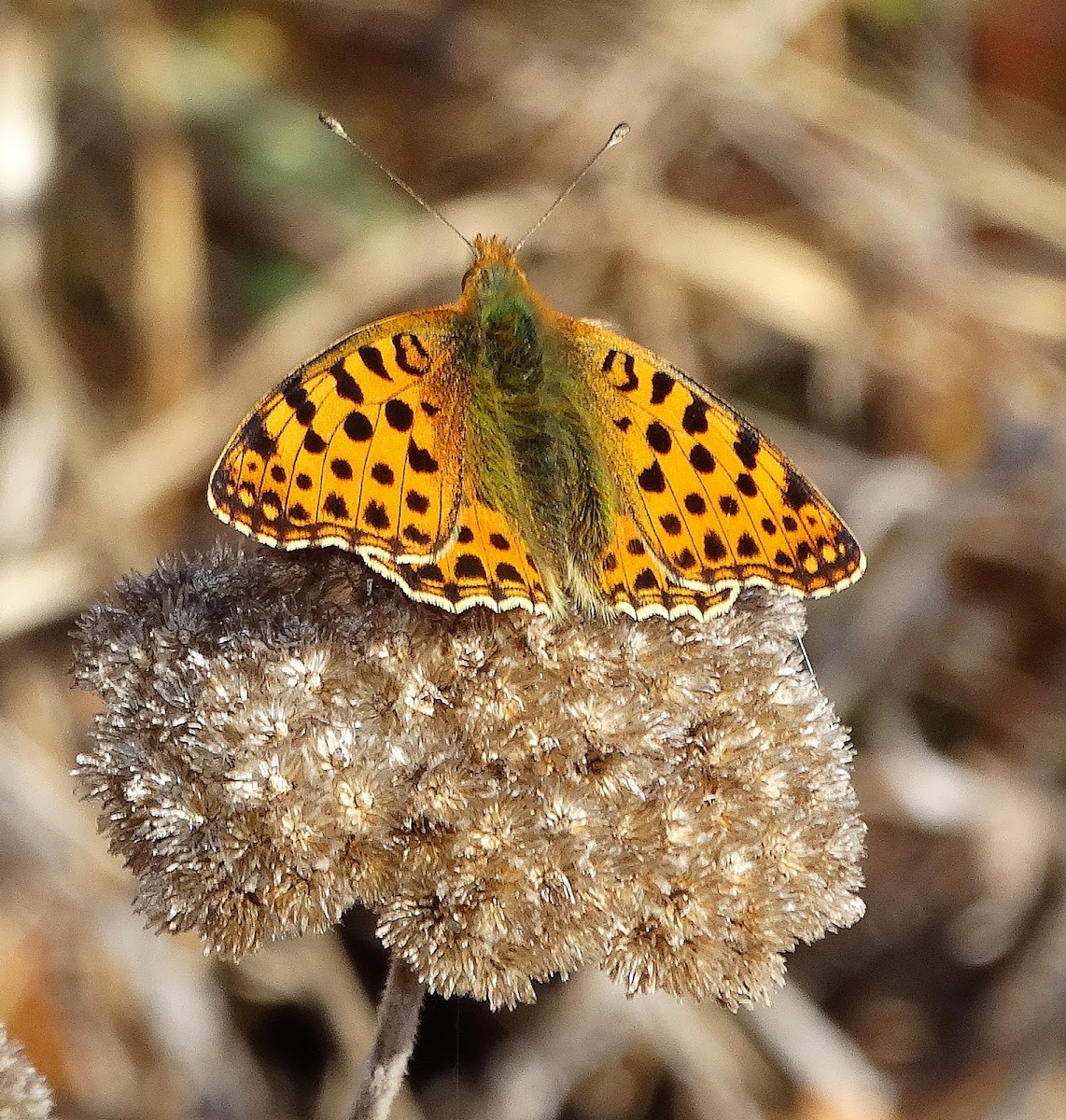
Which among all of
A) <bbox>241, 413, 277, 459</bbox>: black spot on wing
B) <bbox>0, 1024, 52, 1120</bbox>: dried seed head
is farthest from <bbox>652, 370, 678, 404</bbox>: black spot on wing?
<bbox>0, 1024, 52, 1120</bbox>: dried seed head

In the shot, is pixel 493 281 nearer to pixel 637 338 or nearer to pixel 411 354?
pixel 411 354

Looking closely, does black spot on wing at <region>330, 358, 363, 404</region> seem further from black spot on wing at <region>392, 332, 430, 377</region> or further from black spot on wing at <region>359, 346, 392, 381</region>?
black spot on wing at <region>392, 332, 430, 377</region>

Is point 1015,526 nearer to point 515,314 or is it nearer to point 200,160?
point 515,314

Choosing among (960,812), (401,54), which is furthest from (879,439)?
(401,54)

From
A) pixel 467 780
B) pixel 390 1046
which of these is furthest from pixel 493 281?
pixel 390 1046

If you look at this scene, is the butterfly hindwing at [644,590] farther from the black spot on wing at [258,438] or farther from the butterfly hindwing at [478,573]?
the black spot on wing at [258,438]

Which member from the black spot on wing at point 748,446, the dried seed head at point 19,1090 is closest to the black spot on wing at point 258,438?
the black spot on wing at point 748,446
